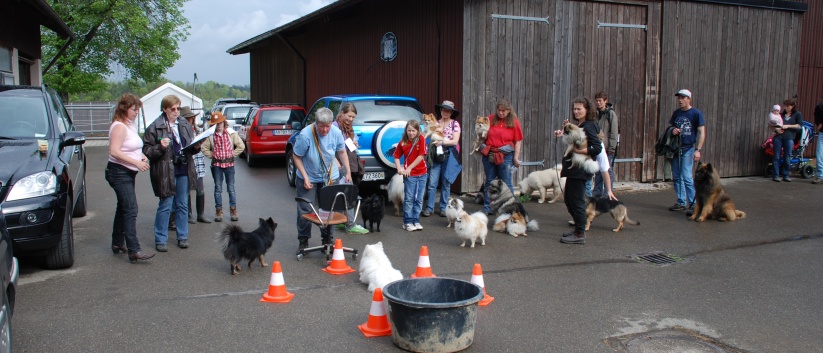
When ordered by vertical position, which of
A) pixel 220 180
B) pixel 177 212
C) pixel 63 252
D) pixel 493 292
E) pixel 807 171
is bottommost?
pixel 493 292

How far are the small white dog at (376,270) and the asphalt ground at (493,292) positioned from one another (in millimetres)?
142

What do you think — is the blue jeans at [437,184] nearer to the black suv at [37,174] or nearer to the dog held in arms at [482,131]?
the dog held in arms at [482,131]

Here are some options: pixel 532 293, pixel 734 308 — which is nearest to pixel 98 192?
pixel 532 293

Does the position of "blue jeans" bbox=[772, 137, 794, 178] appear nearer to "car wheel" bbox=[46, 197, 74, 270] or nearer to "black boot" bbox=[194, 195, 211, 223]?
"black boot" bbox=[194, 195, 211, 223]

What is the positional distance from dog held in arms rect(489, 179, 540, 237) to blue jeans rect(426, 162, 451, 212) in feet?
2.28

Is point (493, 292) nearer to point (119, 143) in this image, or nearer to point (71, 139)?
point (119, 143)

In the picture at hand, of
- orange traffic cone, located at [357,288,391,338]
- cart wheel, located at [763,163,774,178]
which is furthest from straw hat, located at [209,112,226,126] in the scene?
cart wheel, located at [763,163,774,178]

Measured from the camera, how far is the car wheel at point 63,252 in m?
6.46

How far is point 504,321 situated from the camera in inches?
203

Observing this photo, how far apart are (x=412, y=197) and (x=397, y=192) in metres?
1.02

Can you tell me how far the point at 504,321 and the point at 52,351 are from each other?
3.35 metres

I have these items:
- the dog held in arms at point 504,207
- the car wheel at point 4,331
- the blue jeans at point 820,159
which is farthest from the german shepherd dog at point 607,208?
the blue jeans at point 820,159

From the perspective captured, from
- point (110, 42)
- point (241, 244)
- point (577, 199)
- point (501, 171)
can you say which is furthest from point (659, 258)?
point (110, 42)

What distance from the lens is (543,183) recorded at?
1106 cm
